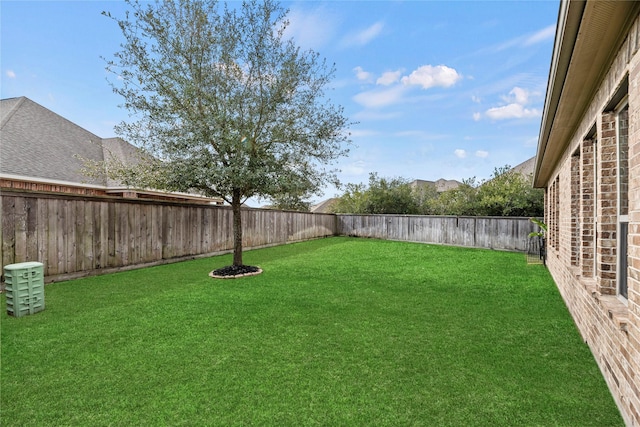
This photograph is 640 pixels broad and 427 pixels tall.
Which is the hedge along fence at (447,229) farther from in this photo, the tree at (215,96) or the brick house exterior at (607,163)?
the tree at (215,96)

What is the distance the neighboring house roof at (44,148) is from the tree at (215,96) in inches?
106

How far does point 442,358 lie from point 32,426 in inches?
118

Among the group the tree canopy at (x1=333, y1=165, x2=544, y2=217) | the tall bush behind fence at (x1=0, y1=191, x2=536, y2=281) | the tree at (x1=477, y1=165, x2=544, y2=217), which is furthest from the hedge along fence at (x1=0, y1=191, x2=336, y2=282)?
the tree at (x1=477, y1=165, x2=544, y2=217)

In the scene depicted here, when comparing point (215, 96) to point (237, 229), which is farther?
point (237, 229)

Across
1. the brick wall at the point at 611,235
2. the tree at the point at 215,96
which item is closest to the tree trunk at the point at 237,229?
the tree at the point at 215,96

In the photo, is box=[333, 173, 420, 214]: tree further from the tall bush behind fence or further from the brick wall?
the brick wall

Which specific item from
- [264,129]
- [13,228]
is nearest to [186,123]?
[264,129]

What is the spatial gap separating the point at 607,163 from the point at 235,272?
6030mm

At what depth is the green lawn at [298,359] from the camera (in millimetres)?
2078

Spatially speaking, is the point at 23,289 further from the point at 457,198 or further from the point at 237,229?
the point at 457,198

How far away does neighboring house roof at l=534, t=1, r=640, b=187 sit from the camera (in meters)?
1.71

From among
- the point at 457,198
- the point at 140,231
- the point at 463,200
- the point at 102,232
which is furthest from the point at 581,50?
the point at 457,198

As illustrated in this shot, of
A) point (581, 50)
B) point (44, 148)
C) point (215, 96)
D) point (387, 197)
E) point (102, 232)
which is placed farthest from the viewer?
point (387, 197)

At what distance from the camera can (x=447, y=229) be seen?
12.9 meters
